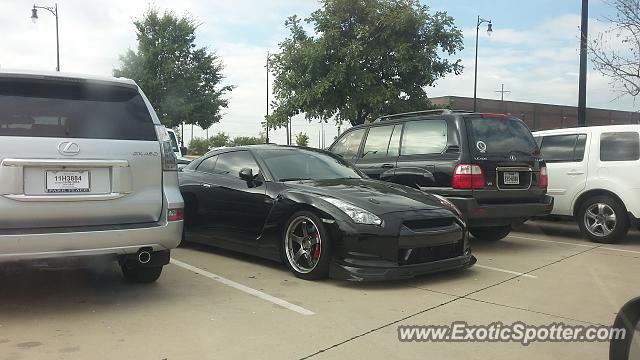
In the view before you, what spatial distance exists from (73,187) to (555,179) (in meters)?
7.43

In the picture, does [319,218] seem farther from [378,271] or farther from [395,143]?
[395,143]

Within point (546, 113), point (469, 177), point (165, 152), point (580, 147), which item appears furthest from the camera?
point (546, 113)

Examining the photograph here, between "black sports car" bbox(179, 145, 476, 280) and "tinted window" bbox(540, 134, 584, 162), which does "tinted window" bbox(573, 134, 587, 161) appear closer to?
"tinted window" bbox(540, 134, 584, 162)

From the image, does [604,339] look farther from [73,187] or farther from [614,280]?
[73,187]

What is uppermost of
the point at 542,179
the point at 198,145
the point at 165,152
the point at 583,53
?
the point at 583,53

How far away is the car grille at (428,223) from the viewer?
18.5 ft

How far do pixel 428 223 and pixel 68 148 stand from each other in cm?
334

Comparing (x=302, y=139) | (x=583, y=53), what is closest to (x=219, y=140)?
(x=302, y=139)

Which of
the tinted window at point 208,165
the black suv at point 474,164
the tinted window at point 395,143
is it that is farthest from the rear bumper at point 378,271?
the tinted window at point 395,143

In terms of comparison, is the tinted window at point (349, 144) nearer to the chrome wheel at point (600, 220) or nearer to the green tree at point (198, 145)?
the chrome wheel at point (600, 220)

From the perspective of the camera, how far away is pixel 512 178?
755 cm

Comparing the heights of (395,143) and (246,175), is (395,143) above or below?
above

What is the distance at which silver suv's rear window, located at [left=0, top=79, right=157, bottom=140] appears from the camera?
170 inches

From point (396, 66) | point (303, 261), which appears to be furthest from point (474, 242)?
point (396, 66)
